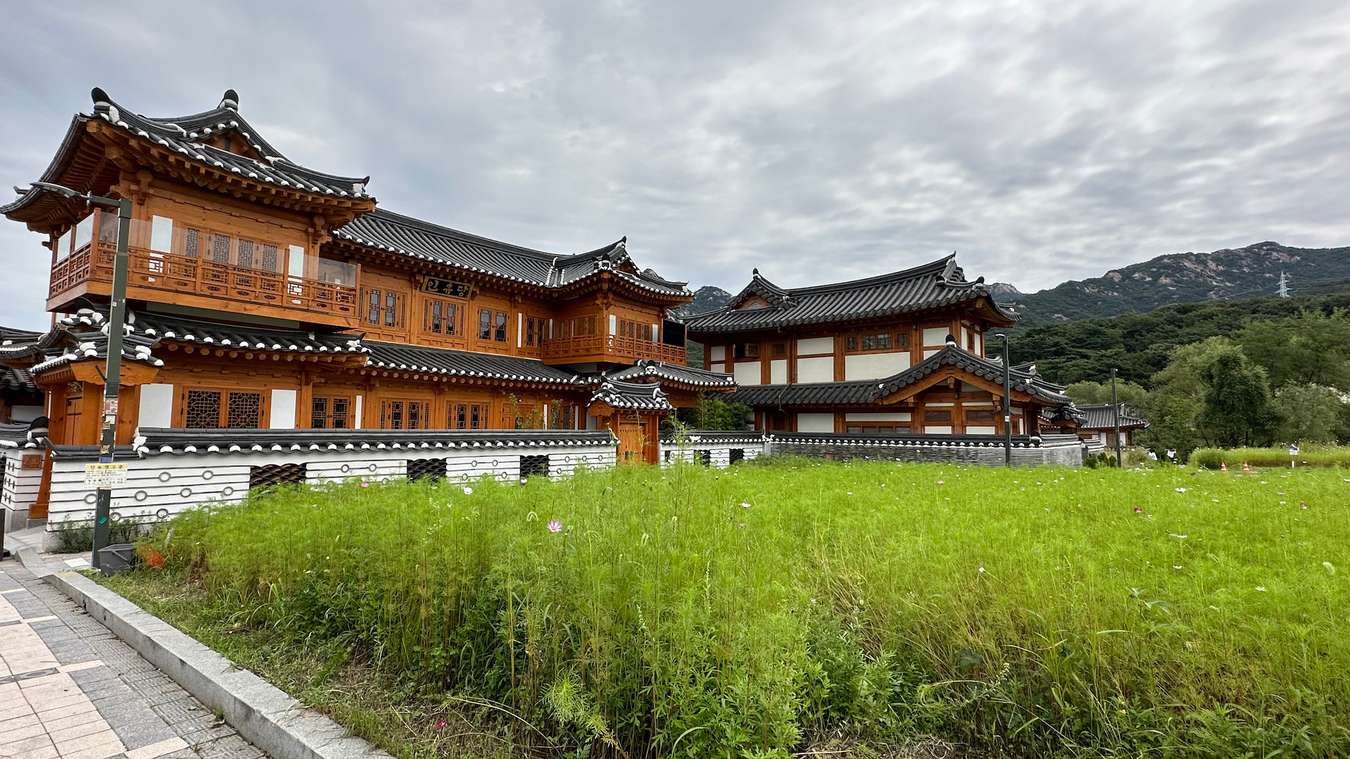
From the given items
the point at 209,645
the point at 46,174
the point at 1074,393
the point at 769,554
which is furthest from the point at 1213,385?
the point at 46,174

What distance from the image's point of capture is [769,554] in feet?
12.8

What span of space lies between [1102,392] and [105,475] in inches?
2218

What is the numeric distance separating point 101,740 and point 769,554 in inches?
164

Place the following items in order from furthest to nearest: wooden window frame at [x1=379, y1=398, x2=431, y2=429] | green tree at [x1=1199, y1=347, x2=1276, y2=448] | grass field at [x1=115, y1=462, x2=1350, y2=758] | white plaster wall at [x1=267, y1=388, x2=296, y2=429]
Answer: green tree at [x1=1199, y1=347, x2=1276, y2=448] → wooden window frame at [x1=379, y1=398, x2=431, y2=429] → white plaster wall at [x1=267, y1=388, x2=296, y2=429] → grass field at [x1=115, y1=462, x2=1350, y2=758]

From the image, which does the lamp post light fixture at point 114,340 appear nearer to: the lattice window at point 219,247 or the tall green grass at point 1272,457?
the lattice window at point 219,247

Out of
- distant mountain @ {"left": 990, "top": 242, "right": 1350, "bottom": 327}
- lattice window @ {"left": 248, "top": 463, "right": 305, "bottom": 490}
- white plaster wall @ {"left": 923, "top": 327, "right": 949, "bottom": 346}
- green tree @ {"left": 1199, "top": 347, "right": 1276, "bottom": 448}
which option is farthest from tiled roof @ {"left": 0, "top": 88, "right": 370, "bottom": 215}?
distant mountain @ {"left": 990, "top": 242, "right": 1350, "bottom": 327}

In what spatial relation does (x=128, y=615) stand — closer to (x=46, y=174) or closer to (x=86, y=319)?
(x=86, y=319)

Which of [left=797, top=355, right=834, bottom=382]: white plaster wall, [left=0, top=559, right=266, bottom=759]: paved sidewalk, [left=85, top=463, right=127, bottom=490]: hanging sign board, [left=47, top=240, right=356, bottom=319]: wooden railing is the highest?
[left=47, top=240, right=356, bottom=319]: wooden railing

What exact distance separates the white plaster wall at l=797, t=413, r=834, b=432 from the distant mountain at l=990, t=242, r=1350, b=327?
196ft

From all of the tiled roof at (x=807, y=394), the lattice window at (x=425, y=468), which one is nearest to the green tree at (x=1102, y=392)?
the tiled roof at (x=807, y=394)

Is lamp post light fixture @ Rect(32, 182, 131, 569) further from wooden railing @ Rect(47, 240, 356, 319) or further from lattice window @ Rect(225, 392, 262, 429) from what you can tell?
lattice window @ Rect(225, 392, 262, 429)

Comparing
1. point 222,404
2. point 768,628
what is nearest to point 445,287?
point 222,404

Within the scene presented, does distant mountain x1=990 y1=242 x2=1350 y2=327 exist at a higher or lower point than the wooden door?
higher

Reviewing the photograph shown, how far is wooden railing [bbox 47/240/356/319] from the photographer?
10.3 metres
